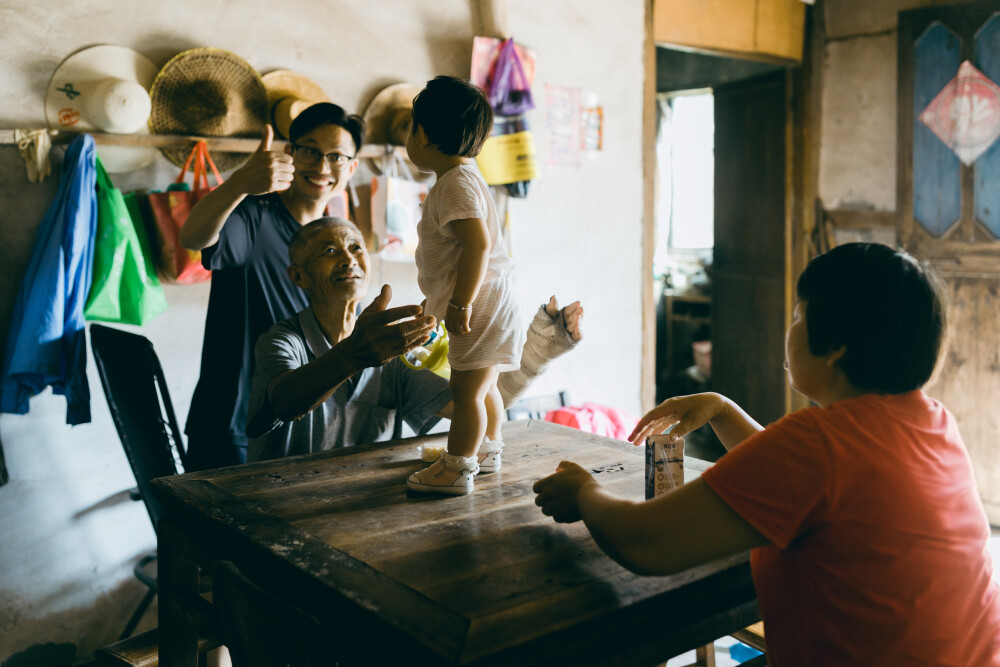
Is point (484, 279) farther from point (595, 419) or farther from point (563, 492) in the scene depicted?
point (595, 419)

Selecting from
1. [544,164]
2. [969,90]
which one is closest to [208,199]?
[544,164]

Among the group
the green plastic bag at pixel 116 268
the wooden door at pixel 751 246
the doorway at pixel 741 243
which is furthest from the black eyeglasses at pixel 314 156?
the wooden door at pixel 751 246

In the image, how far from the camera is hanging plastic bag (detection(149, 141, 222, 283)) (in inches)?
102

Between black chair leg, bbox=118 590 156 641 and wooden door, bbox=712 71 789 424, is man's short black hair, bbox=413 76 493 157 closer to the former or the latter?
black chair leg, bbox=118 590 156 641

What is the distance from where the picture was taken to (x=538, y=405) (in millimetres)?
3498

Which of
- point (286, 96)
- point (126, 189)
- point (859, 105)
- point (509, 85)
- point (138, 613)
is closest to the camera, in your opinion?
point (138, 613)

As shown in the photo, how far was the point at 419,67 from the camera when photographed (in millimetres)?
3338

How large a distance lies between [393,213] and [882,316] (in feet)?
7.59

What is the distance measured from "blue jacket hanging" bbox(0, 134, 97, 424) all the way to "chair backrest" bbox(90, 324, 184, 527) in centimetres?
21

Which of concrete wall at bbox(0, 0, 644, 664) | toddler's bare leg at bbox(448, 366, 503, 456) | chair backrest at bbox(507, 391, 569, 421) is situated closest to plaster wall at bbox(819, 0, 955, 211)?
concrete wall at bbox(0, 0, 644, 664)

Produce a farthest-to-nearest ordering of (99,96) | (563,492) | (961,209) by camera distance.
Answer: (961,209)
(99,96)
(563,492)

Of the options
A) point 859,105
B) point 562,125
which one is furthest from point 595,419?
point 859,105

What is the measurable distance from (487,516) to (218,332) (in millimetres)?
1304

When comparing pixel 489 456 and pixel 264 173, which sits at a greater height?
pixel 264 173
